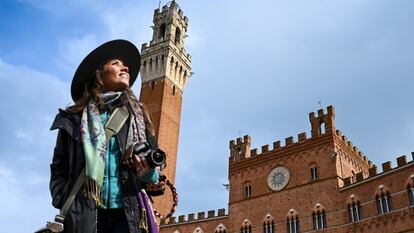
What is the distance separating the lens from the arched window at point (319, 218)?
85.8 ft

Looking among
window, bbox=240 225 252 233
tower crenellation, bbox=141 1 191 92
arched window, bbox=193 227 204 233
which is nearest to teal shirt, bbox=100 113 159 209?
window, bbox=240 225 252 233

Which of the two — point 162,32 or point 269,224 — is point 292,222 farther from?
point 162,32

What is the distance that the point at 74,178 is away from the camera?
2973 millimetres

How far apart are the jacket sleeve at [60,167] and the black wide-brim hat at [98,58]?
503mm

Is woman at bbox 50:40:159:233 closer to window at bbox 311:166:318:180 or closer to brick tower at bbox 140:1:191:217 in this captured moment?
window at bbox 311:166:318:180

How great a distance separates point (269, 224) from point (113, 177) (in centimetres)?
2639

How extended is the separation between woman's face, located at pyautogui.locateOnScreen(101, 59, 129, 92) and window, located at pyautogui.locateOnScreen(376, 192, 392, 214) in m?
23.0

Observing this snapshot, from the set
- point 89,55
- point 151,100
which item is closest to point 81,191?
point 89,55

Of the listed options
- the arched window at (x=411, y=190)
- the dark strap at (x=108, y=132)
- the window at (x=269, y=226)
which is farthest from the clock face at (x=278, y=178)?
the dark strap at (x=108, y=132)

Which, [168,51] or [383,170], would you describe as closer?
[383,170]

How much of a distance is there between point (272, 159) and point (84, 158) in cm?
2840

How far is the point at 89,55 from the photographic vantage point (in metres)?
3.48

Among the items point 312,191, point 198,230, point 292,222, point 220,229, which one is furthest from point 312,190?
point 198,230

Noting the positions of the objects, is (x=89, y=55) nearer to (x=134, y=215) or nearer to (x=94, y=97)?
Result: (x=94, y=97)
